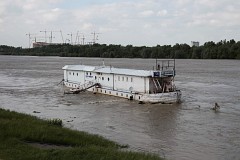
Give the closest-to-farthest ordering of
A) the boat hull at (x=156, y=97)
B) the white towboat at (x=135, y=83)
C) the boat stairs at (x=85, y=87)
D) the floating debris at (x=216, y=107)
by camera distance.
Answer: the floating debris at (x=216, y=107), the boat hull at (x=156, y=97), the white towboat at (x=135, y=83), the boat stairs at (x=85, y=87)

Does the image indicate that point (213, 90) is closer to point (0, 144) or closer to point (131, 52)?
point (0, 144)

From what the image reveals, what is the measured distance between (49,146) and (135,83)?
25.9m

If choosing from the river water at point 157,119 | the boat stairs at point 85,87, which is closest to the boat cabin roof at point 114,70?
the boat stairs at point 85,87

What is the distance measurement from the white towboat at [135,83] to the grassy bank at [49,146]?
2121cm

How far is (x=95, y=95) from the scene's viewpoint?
45.9m

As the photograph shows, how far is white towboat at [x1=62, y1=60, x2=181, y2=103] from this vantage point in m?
38.4

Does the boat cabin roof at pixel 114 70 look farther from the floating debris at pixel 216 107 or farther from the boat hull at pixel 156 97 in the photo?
the floating debris at pixel 216 107

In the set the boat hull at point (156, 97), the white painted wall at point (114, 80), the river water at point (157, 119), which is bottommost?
the river water at point (157, 119)

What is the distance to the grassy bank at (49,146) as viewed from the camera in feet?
40.7

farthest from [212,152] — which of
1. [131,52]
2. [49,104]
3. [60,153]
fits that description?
[131,52]

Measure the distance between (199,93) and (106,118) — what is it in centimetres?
2089

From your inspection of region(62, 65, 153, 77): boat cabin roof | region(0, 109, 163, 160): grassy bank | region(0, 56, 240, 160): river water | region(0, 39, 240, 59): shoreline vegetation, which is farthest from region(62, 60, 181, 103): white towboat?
region(0, 39, 240, 59): shoreline vegetation

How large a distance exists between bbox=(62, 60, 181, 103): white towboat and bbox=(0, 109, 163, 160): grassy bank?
21211 mm

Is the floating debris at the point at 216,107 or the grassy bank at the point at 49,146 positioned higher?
the grassy bank at the point at 49,146
